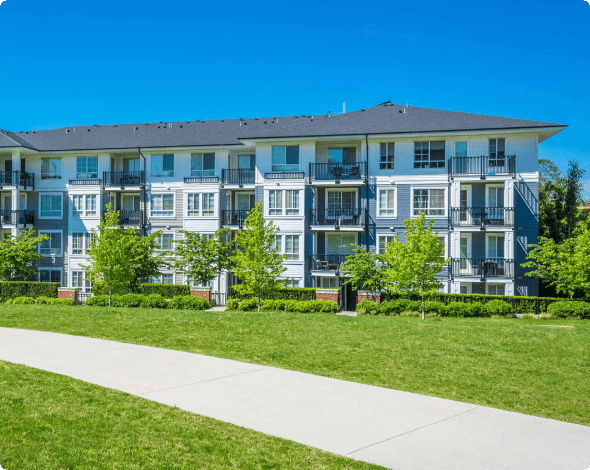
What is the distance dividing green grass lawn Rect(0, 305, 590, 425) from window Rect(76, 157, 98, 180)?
20.6 metres

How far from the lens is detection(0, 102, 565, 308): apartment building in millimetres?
31891

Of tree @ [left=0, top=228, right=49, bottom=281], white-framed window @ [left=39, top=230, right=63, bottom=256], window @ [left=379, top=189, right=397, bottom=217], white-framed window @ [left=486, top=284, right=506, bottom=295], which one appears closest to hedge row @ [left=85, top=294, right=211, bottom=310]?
tree @ [left=0, top=228, right=49, bottom=281]

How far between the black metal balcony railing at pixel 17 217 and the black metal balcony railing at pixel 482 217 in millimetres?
28893

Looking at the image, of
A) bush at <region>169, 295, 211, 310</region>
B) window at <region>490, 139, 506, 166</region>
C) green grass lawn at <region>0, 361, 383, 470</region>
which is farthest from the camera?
window at <region>490, 139, 506, 166</region>

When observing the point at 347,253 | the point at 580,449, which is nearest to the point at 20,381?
the point at 580,449

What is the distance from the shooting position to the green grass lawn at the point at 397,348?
400 inches

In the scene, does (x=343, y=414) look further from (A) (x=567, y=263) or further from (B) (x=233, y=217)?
(B) (x=233, y=217)

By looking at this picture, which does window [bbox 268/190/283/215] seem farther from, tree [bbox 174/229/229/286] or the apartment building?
tree [bbox 174/229/229/286]

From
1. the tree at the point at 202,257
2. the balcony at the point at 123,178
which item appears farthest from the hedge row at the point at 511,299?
the balcony at the point at 123,178

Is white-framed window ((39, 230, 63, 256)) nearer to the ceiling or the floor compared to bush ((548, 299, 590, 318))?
nearer to the ceiling

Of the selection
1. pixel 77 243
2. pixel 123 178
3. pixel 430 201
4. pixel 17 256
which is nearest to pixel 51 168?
pixel 123 178

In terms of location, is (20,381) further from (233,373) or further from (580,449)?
(580,449)

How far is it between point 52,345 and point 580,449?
37.9ft

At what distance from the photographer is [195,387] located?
9.80m
